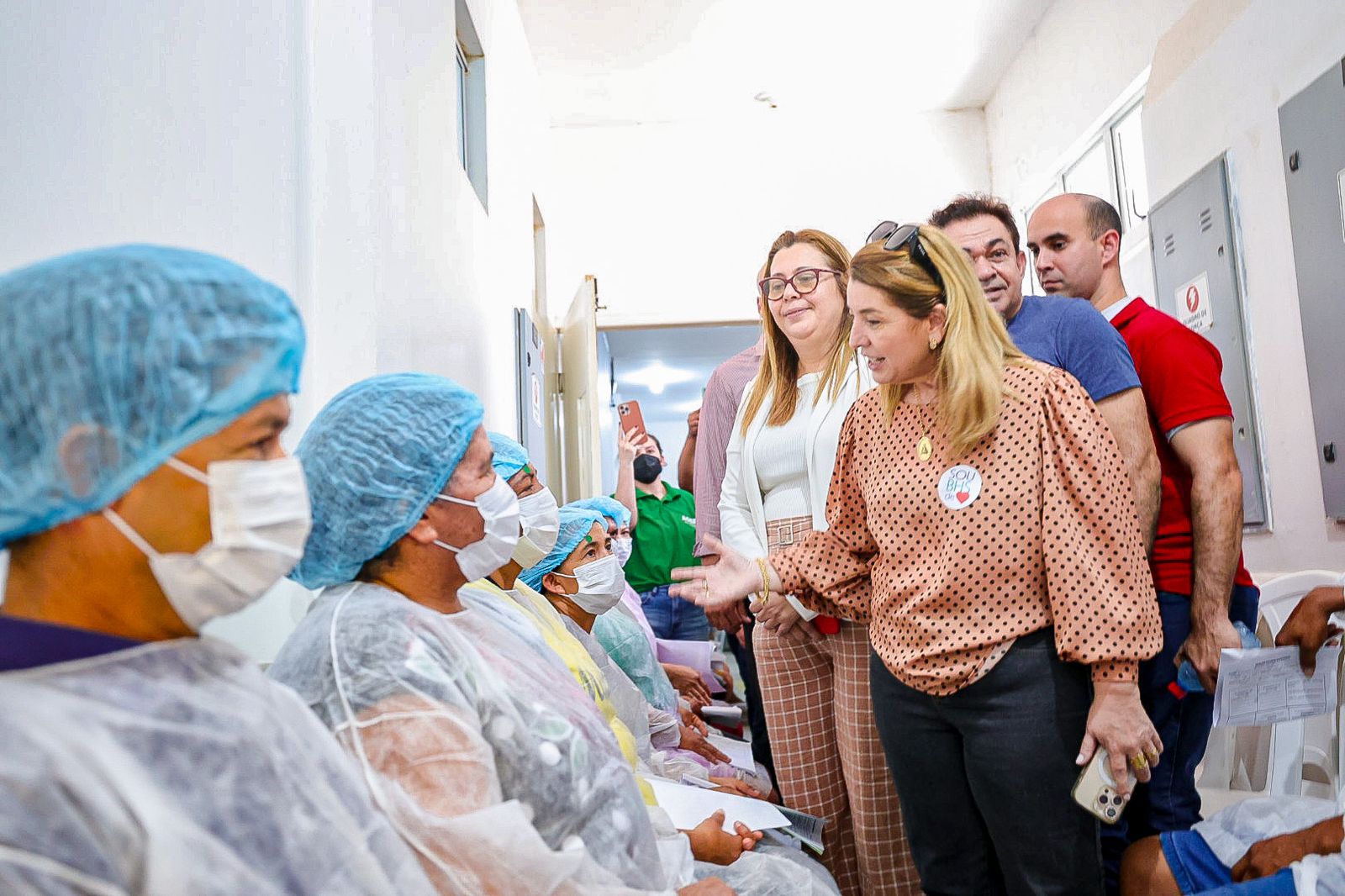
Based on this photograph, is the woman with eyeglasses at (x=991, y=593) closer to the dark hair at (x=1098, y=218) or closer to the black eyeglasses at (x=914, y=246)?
the black eyeglasses at (x=914, y=246)

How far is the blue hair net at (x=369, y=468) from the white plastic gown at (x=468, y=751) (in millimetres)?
52

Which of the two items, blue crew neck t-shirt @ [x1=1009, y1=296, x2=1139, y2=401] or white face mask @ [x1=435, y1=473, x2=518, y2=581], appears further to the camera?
blue crew neck t-shirt @ [x1=1009, y1=296, x2=1139, y2=401]

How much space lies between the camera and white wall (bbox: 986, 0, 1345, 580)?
3127mm

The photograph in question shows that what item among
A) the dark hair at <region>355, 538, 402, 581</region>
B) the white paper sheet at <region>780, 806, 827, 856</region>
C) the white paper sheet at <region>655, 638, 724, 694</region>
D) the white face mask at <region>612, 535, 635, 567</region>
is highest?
the dark hair at <region>355, 538, 402, 581</region>

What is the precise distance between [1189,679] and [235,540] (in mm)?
1664

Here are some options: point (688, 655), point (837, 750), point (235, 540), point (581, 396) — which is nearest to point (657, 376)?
point (581, 396)

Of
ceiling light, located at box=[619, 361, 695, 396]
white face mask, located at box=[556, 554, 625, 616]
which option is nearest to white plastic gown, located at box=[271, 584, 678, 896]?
white face mask, located at box=[556, 554, 625, 616]

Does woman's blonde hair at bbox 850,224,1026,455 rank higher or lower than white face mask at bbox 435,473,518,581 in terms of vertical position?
higher

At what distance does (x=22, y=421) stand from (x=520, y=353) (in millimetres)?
3544

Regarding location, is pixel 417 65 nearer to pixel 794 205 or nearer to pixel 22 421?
pixel 22 421

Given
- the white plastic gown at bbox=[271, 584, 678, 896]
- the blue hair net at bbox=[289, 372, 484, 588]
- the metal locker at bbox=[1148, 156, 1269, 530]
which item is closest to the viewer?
the white plastic gown at bbox=[271, 584, 678, 896]

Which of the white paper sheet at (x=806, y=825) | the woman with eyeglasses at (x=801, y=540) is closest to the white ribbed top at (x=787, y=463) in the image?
the woman with eyeglasses at (x=801, y=540)

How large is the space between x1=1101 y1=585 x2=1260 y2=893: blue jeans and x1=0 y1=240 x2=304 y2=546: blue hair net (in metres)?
1.65

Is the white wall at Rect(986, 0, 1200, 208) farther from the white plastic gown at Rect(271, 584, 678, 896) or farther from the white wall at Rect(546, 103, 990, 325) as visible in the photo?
the white plastic gown at Rect(271, 584, 678, 896)
